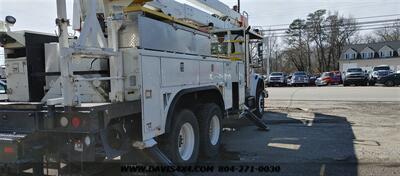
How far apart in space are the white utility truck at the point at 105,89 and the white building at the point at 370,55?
242 ft

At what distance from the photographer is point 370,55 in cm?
7600

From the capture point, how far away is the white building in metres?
74.0

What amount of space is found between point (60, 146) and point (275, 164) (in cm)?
364

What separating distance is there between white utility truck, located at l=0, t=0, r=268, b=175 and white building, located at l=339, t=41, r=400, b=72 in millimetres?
73764

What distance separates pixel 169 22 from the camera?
5746mm

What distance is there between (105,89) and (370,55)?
79.8 metres

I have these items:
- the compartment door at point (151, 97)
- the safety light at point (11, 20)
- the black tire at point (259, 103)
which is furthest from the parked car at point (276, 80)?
the safety light at point (11, 20)

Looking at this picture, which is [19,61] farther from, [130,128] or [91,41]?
[130,128]

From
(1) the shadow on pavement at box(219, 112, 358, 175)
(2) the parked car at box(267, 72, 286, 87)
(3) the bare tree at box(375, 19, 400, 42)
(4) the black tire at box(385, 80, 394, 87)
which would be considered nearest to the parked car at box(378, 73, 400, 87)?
(4) the black tire at box(385, 80, 394, 87)

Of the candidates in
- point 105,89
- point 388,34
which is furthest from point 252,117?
point 388,34

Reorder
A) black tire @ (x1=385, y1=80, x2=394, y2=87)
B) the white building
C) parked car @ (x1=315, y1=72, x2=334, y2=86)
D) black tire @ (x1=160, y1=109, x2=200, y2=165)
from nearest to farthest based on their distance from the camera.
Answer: black tire @ (x1=160, y1=109, x2=200, y2=165) → black tire @ (x1=385, y1=80, x2=394, y2=87) → parked car @ (x1=315, y1=72, x2=334, y2=86) → the white building

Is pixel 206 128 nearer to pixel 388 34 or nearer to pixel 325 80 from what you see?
pixel 325 80

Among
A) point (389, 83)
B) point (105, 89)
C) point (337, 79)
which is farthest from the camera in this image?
point (337, 79)

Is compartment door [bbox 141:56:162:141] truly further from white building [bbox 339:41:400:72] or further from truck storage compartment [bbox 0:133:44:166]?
white building [bbox 339:41:400:72]
